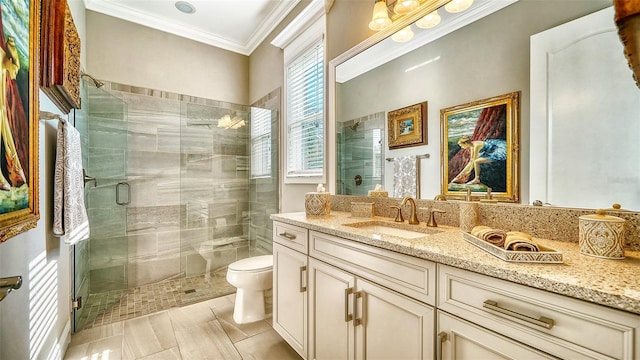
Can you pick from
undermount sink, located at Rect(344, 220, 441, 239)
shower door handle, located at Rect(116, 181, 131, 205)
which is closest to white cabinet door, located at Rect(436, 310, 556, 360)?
undermount sink, located at Rect(344, 220, 441, 239)

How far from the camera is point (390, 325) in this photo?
42.0 inches

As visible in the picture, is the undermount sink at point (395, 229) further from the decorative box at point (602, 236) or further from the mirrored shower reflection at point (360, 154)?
the decorative box at point (602, 236)

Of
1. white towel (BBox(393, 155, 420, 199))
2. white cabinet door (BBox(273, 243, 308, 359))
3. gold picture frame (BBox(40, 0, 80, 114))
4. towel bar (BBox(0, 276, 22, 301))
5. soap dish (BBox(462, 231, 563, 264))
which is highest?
gold picture frame (BBox(40, 0, 80, 114))

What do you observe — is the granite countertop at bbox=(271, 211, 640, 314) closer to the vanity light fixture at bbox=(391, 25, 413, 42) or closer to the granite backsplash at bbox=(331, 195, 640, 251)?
the granite backsplash at bbox=(331, 195, 640, 251)

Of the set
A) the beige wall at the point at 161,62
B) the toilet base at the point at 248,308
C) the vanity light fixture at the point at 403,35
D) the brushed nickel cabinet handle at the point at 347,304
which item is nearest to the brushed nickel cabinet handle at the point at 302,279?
the brushed nickel cabinet handle at the point at 347,304

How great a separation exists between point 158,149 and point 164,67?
954mm

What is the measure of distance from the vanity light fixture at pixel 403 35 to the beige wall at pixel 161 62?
93.9 inches

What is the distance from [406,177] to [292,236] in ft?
2.59

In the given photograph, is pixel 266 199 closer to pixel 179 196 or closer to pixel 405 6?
pixel 179 196

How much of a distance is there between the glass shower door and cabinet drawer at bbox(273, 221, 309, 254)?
1.77 m

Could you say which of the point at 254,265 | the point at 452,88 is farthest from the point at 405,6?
the point at 254,265

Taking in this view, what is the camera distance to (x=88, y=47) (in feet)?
8.59

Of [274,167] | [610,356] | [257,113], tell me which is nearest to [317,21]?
[257,113]

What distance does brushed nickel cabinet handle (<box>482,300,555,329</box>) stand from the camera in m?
0.65
